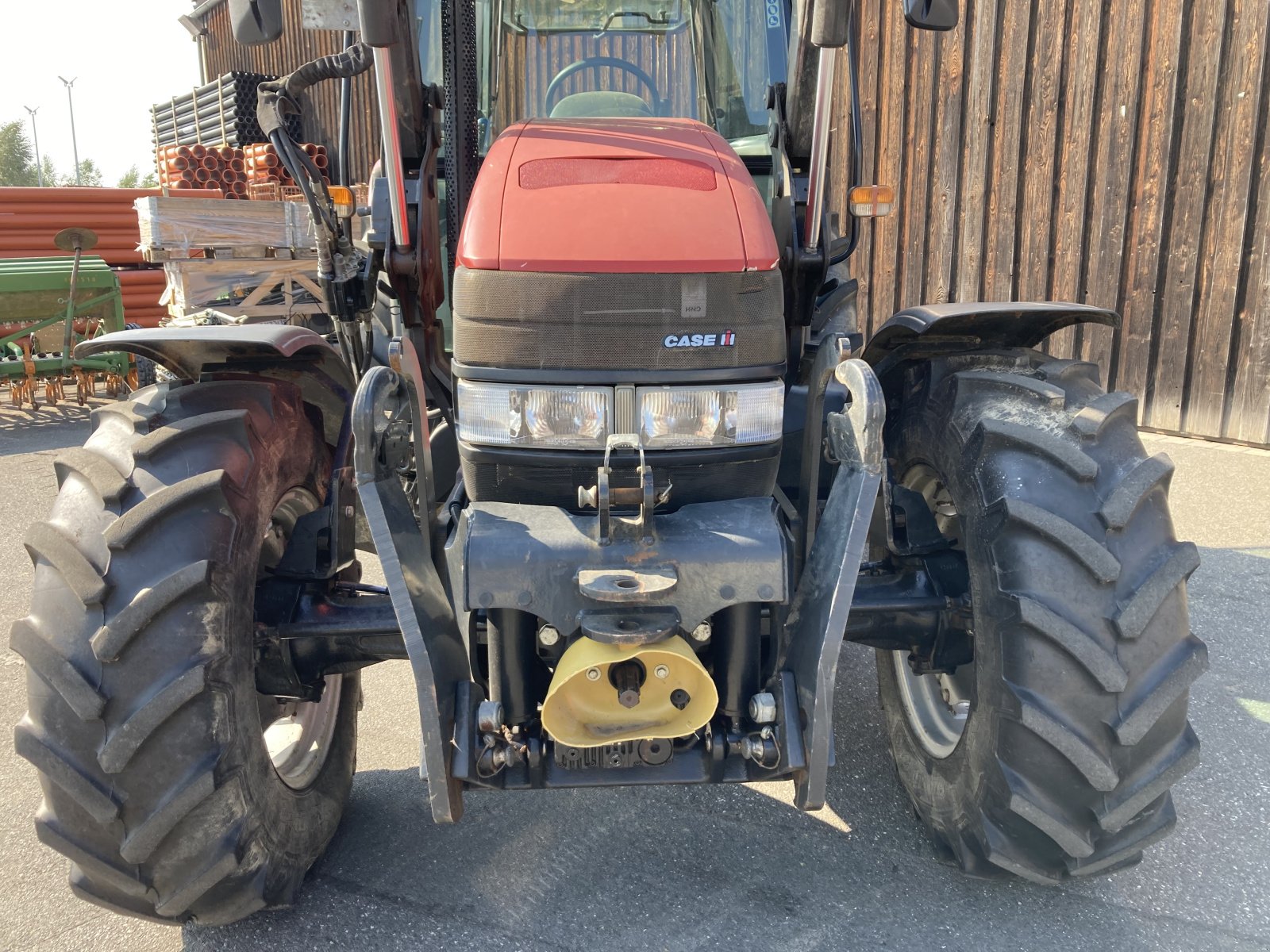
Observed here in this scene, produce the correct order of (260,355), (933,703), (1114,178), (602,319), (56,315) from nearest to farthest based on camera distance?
(602,319)
(260,355)
(933,703)
(1114,178)
(56,315)

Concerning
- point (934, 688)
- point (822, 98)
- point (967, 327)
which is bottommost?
point (934, 688)

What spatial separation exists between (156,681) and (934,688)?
2.06m

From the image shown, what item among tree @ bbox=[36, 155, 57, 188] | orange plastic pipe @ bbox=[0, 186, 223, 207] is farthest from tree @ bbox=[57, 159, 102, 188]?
orange plastic pipe @ bbox=[0, 186, 223, 207]

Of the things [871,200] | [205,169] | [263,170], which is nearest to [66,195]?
[205,169]

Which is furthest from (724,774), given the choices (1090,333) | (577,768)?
(1090,333)

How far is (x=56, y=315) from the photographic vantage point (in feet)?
31.2

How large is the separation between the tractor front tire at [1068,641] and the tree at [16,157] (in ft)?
201

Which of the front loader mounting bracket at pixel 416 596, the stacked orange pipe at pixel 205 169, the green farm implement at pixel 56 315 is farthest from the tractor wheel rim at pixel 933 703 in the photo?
the stacked orange pipe at pixel 205 169

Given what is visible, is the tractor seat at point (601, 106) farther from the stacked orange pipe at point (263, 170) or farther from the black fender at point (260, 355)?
the stacked orange pipe at point (263, 170)

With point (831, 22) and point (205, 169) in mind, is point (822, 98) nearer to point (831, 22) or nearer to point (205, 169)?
point (831, 22)

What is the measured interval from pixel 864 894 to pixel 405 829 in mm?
1267

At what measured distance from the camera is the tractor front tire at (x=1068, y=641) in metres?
2.10

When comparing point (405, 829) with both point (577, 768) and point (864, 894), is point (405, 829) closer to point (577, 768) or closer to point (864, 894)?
point (577, 768)

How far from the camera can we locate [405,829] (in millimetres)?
2820
